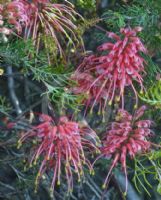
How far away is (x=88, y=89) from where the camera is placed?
4.91 feet

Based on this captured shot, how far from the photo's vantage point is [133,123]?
1580 millimetres

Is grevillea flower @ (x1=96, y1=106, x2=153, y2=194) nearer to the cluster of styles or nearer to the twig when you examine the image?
the cluster of styles

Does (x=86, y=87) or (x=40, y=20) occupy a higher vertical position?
(x=40, y=20)

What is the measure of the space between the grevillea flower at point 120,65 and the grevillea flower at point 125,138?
0.11 m

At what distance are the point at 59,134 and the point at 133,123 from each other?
26 cm

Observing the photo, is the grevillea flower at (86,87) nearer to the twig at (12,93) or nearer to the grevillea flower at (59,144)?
the grevillea flower at (59,144)

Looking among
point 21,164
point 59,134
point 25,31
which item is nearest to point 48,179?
point 21,164

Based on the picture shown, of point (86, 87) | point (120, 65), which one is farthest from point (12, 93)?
point (120, 65)

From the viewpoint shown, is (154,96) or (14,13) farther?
(154,96)

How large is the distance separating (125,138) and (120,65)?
234 millimetres

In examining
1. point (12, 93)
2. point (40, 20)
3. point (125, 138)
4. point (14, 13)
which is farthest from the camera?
point (12, 93)

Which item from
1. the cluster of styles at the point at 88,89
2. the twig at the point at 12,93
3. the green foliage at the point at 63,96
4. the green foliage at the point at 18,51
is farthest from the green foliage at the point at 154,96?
the twig at the point at 12,93

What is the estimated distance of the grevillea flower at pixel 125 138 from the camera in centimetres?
152

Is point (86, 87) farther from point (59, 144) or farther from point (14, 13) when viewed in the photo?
point (14, 13)
